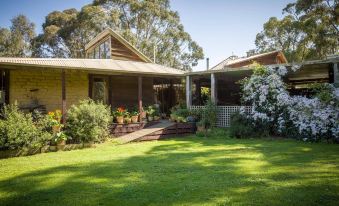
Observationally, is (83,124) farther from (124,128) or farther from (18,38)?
(18,38)

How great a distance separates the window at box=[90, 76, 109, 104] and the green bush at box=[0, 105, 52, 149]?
6.14m

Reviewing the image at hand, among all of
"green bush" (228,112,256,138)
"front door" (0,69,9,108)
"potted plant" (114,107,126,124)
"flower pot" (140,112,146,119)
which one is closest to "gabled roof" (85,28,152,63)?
"flower pot" (140,112,146,119)

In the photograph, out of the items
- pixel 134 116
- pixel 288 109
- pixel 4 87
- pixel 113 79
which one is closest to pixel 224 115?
pixel 288 109

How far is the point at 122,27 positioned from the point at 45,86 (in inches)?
795

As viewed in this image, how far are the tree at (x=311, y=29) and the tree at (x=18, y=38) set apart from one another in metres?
34.1

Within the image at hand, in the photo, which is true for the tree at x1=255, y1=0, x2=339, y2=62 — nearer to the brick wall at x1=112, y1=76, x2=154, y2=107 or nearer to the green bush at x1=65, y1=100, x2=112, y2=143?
the brick wall at x1=112, y1=76, x2=154, y2=107

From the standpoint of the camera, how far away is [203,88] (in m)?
22.7

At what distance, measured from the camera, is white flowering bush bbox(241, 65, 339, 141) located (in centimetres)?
950

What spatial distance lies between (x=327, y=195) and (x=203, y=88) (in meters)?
18.6

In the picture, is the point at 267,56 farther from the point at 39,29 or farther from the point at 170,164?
the point at 39,29

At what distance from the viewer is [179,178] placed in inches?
216

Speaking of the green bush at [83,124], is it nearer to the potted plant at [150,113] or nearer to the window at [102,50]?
the potted plant at [150,113]

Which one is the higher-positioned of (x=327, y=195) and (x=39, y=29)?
(x=39, y=29)

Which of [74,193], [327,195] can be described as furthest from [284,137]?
[74,193]
